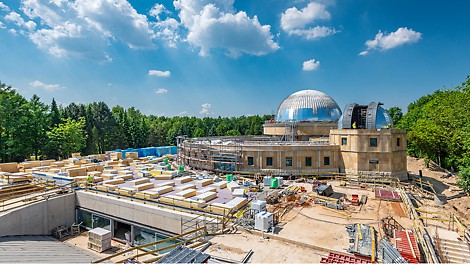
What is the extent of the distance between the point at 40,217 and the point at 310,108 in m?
42.8

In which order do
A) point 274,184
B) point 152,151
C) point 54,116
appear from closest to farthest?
point 274,184 → point 54,116 → point 152,151

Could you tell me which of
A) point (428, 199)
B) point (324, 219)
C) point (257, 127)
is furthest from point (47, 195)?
point (257, 127)

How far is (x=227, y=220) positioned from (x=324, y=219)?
696cm

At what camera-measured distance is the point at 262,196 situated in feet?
74.9

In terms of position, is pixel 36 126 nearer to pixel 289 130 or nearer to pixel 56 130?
pixel 56 130

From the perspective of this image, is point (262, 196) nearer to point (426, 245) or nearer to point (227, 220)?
point (227, 220)

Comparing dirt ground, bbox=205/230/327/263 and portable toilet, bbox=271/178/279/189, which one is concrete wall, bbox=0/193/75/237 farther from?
portable toilet, bbox=271/178/279/189

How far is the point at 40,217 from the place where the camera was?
971 inches

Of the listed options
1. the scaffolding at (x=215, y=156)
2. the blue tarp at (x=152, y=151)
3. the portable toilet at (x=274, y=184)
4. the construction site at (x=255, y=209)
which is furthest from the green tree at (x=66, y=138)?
the portable toilet at (x=274, y=184)

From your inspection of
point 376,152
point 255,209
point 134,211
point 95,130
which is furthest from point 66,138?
point 376,152

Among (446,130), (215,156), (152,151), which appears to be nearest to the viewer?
(215,156)

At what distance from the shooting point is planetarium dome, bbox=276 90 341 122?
48.3 meters

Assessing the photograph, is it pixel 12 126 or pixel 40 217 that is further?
pixel 12 126

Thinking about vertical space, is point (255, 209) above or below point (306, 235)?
above
